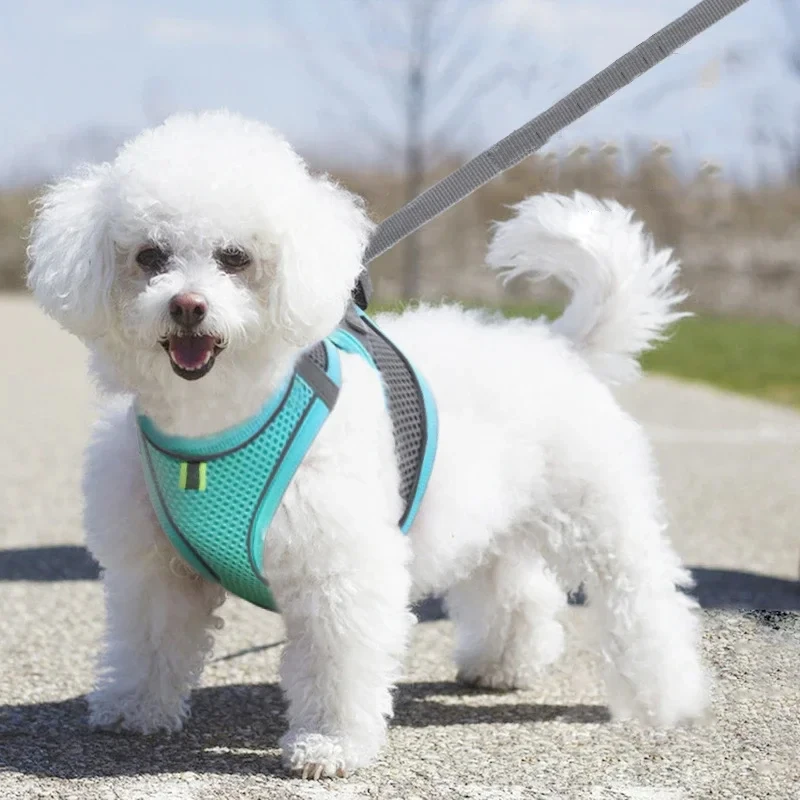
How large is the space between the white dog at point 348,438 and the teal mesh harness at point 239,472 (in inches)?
1.7

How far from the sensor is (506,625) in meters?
4.26

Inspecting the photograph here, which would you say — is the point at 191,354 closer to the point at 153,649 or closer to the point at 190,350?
the point at 190,350

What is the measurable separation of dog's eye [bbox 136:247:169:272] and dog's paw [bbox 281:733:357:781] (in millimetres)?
1164

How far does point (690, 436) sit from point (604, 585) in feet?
24.6

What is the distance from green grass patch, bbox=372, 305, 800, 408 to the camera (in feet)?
50.0

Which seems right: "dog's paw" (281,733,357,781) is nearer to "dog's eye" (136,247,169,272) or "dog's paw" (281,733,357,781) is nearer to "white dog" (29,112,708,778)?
"white dog" (29,112,708,778)

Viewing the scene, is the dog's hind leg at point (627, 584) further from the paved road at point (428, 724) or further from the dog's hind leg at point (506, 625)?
the dog's hind leg at point (506, 625)

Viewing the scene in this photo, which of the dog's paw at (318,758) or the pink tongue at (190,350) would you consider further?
the dog's paw at (318,758)

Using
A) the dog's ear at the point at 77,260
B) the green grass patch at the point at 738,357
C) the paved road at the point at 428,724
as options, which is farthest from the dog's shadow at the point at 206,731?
the green grass patch at the point at 738,357

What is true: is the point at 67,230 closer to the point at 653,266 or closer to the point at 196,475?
the point at 196,475

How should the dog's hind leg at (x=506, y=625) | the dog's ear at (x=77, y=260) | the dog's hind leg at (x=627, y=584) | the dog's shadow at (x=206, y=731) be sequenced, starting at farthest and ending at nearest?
the dog's hind leg at (x=506, y=625)
the dog's hind leg at (x=627, y=584)
the dog's shadow at (x=206, y=731)
the dog's ear at (x=77, y=260)

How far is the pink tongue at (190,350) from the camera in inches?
115

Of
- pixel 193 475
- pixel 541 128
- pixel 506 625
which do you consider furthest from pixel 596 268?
pixel 193 475

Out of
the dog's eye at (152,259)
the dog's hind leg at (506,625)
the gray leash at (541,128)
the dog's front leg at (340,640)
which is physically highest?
the gray leash at (541,128)
